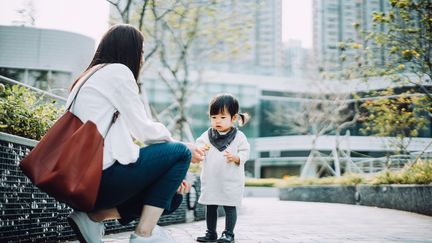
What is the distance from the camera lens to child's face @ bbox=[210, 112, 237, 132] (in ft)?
12.9

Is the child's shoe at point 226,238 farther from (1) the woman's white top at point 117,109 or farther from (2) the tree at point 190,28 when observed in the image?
(2) the tree at point 190,28

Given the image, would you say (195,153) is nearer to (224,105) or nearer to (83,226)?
(83,226)

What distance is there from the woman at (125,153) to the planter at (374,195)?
20.1 feet


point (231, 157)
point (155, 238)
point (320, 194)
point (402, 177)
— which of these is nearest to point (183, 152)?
point (155, 238)

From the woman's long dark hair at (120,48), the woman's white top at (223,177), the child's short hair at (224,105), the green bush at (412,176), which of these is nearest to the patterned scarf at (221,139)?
the woman's white top at (223,177)

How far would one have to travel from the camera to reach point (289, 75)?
138 feet

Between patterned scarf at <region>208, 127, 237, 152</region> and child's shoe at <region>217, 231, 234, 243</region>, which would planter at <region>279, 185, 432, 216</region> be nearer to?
patterned scarf at <region>208, 127, 237, 152</region>

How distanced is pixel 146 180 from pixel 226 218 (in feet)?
5.83

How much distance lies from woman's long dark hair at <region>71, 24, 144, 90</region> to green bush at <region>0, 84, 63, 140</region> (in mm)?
1257

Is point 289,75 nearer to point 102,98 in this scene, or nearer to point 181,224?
point 181,224

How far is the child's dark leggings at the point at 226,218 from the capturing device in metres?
3.78

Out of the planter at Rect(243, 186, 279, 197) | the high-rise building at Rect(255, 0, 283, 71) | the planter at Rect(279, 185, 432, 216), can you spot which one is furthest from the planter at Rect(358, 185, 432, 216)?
the high-rise building at Rect(255, 0, 283, 71)

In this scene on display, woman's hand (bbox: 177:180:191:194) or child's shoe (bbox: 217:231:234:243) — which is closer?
woman's hand (bbox: 177:180:191:194)

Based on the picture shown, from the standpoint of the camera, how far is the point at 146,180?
221 centimetres
